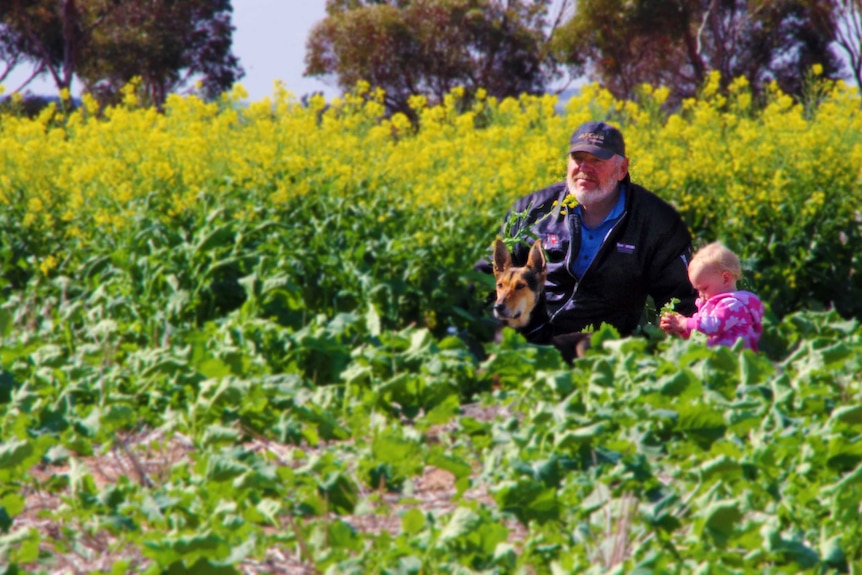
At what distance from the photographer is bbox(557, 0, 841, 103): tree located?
1154 inches

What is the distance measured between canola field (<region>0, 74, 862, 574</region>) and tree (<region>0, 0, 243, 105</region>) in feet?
93.0

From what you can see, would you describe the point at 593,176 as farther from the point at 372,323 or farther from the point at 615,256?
the point at 372,323

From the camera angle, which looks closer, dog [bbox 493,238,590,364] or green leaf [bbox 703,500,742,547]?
dog [bbox 493,238,590,364]

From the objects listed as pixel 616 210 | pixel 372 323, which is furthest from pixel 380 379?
pixel 616 210

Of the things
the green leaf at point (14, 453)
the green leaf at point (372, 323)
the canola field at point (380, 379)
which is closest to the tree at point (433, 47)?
the canola field at point (380, 379)

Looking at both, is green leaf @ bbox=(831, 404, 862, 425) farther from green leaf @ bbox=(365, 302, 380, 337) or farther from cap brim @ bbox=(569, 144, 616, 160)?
green leaf @ bbox=(365, 302, 380, 337)

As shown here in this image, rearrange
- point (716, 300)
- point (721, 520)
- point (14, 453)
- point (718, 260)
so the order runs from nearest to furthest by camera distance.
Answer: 1. point (721, 520)
2. point (718, 260)
3. point (716, 300)
4. point (14, 453)

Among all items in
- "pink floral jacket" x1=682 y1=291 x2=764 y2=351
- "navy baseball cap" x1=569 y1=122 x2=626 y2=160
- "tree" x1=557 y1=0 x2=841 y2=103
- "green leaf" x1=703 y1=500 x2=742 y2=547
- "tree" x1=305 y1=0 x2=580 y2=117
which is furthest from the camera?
"tree" x1=305 y1=0 x2=580 y2=117

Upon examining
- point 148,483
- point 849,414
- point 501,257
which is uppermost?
point 501,257

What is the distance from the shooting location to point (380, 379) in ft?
14.0

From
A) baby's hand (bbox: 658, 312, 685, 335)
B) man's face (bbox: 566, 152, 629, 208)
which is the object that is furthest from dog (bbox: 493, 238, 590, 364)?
baby's hand (bbox: 658, 312, 685, 335)

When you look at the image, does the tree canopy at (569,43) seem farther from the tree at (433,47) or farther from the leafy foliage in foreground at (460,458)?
the leafy foliage in foreground at (460,458)

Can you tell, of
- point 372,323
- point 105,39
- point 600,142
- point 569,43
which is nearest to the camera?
point 600,142

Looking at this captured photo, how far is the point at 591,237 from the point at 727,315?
2.42 feet
